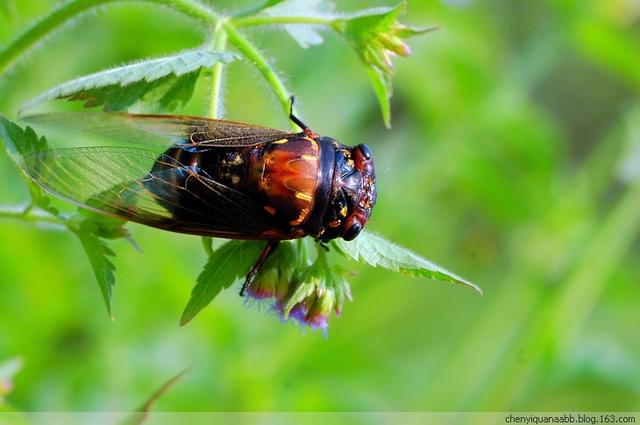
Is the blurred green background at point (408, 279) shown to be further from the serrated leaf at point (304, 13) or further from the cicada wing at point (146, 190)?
the cicada wing at point (146, 190)

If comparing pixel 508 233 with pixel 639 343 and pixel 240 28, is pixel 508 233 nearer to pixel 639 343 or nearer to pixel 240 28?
pixel 639 343

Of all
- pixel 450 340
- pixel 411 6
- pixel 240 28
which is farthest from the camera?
pixel 450 340

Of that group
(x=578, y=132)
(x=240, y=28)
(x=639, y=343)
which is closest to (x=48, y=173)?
(x=240, y=28)

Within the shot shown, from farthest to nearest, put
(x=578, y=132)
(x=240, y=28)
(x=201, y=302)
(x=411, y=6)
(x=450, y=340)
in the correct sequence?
(x=578, y=132) → (x=450, y=340) → (x=411, y=6) → (x=240, y=28) → (x=201, y=302)

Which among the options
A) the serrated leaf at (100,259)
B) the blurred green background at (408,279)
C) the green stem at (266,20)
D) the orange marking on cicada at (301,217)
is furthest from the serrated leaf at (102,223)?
the blurred green background at (408,279)

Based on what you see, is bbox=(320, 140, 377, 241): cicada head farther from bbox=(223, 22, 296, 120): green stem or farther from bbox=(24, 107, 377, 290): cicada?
bbox=(223, 22, 296, 120): green stem

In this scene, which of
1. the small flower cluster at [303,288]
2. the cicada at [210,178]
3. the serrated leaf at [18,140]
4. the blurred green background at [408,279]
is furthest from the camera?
the blurred green background at [408,279]

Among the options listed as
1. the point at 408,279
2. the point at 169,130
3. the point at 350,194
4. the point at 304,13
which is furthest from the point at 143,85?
the point at 408,279

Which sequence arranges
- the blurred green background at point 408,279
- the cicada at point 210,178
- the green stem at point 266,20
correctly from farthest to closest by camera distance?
the blurred green background at point 408,279 < the green stem at point 266,20 < the cicada at point 210,178
